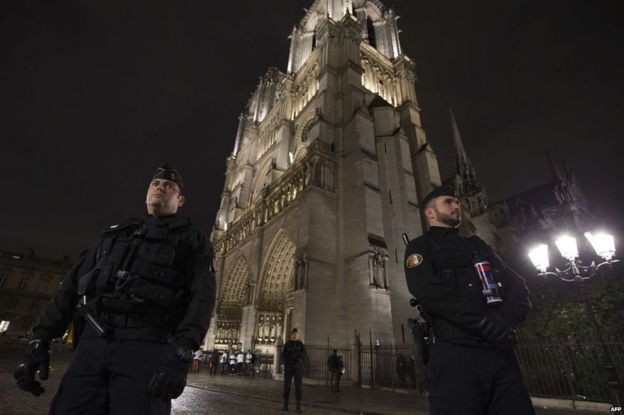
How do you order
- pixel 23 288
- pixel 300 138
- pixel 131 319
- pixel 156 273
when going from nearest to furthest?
pixel 131 319 < pixel 156 273 < pixel 300 138 < pixel 23 288

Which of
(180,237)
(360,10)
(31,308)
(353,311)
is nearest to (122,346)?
(180,237)

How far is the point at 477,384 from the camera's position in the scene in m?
1.44

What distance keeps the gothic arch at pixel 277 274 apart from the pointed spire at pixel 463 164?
24.8m

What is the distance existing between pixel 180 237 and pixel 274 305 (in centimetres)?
1619

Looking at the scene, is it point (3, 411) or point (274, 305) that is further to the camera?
point (274, 305)

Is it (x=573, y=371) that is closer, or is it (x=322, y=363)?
(x=573, y=371)

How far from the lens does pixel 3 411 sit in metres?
3.54

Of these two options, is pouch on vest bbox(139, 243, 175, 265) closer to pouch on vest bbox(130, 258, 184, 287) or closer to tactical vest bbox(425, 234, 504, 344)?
pouch on vest bbox(130, 258, 184, 287)

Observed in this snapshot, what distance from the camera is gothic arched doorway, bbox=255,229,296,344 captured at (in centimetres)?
1666

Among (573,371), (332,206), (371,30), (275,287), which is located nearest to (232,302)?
(275,287)

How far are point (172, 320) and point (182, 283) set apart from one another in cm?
19

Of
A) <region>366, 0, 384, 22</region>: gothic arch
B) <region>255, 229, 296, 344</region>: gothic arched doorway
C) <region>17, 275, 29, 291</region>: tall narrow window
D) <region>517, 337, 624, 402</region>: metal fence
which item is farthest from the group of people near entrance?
<region>17, 275, 29, 291</region>: tall narrow window

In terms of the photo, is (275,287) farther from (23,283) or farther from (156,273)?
(23,283)

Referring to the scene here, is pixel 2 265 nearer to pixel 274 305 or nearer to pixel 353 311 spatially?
pixel 274 305
